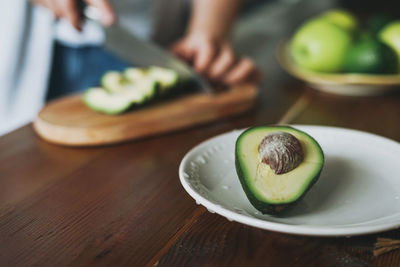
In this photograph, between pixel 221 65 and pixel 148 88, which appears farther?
pixel 221 65

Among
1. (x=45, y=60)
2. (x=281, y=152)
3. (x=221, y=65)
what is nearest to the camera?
(x=281, y=152)

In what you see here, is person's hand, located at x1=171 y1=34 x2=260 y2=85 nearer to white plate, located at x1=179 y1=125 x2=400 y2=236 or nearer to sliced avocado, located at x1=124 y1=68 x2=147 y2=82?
sliced avocado, located at x1=124 y1=68 x2=147 y2=82

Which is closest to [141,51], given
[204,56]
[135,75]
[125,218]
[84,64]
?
[135,75]

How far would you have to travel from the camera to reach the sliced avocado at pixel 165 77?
86 cm

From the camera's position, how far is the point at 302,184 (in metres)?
0.47

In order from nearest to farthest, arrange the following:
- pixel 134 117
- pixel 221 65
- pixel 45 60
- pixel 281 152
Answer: pixel 281 152, pixel 134 117, pixel 221 65, pixel 45 60

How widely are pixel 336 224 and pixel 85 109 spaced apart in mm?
520

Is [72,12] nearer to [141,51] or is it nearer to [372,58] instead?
[141,51]

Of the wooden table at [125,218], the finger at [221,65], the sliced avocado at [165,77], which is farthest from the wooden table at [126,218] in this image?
the finger at [221,65]

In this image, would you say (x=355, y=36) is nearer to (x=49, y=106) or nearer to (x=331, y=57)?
(x=331, y=57)

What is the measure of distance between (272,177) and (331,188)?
0.10m

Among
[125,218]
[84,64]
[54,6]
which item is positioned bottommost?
[84,64]

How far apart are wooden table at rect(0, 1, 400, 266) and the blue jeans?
416 millimetres

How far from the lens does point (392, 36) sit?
0.95m
